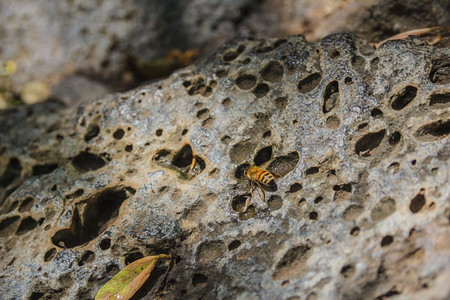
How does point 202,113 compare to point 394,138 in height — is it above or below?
above

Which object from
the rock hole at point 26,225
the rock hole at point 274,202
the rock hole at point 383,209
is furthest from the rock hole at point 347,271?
the rock hole at point 26,225

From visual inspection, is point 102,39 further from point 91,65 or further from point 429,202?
point 429,202

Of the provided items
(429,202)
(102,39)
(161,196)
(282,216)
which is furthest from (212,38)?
(429,202)

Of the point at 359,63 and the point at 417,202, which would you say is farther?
the point at 359,63

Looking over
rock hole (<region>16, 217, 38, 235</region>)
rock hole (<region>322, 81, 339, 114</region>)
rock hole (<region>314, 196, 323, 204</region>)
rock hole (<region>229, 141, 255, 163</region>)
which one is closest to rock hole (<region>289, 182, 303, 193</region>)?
rock hole (<region>314, 196, 323, 204</region>)

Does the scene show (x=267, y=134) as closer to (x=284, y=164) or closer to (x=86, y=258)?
(x=284, y=164)

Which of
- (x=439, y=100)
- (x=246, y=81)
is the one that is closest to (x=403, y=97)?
(x=439, y=100)
